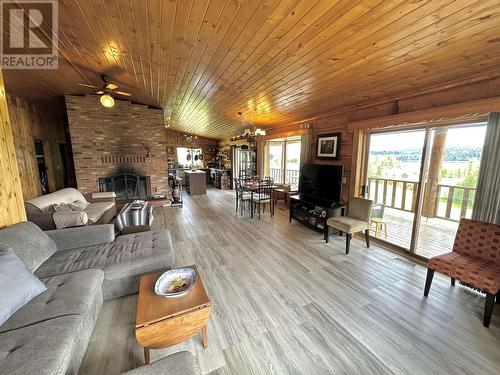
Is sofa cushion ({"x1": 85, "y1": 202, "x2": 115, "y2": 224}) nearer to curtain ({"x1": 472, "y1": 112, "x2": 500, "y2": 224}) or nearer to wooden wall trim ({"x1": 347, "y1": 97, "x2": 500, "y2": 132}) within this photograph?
wooden wall trim ({"x1": 347, "y1": 97, "x2": 500, "y2": 132})

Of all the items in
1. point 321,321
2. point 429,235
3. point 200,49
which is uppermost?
point 200,49

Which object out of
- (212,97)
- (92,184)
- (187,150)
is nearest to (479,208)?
(212,97)

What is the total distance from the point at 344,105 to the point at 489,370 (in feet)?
11.5

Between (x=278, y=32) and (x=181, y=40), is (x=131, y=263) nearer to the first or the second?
(x=181, y=40)

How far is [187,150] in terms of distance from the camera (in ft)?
35.6

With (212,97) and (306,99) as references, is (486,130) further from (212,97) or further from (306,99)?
(212,97)

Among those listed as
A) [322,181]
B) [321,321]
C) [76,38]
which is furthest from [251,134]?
[321,321]

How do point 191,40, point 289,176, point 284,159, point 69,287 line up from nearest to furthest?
point 69,287 < point 191,40 < point 284,159 < point 289,176

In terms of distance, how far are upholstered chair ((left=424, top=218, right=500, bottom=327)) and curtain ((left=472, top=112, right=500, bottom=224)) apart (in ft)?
0.73

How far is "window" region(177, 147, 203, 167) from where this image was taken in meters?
10.8

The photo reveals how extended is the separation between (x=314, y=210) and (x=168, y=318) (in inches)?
129

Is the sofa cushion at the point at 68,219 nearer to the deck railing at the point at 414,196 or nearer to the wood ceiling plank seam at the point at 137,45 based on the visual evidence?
the wood ceiling plank seam at the point at 137,45

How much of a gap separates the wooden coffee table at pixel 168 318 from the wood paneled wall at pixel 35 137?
477 cm

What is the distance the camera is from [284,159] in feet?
21.6
